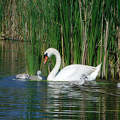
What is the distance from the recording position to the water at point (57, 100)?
8445 millimetres

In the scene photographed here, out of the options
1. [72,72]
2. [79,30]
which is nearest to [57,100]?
[72,72]

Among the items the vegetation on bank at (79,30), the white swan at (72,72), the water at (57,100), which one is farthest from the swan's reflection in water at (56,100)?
the vegetation on bank at (79,30)

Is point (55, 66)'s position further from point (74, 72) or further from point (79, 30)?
point (79, 30)

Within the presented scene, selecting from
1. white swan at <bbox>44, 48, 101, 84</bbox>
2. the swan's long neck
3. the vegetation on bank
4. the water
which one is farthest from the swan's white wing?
the vegetation on bank

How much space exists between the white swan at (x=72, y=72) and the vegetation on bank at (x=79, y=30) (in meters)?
0.32

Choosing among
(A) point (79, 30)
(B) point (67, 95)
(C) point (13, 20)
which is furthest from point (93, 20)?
(C) point (13, 20)

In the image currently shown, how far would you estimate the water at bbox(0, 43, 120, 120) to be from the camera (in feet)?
27.7

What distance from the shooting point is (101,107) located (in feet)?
30.6

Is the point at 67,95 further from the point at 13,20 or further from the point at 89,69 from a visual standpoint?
the point at 13,20

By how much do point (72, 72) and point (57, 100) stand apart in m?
3.13

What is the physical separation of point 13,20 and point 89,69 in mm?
19225

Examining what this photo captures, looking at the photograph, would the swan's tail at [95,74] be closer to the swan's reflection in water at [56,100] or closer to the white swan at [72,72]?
the white swan at [72,72]

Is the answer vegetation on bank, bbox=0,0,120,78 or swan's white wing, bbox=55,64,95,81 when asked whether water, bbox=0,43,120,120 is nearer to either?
swan's white wing, bbox=55,64,95,81

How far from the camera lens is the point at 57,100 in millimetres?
10078
